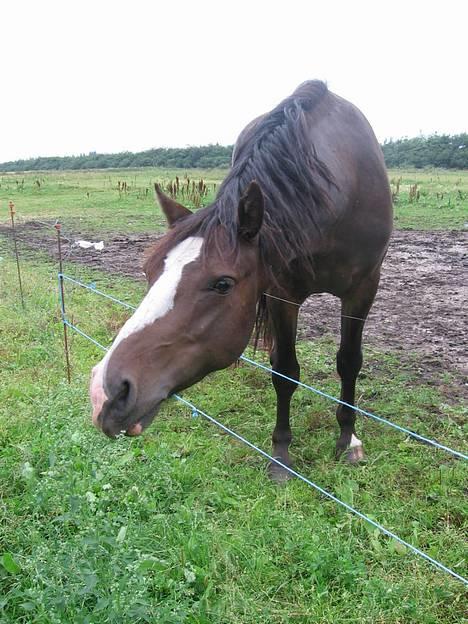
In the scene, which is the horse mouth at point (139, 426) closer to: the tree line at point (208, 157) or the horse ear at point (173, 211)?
the horse ear at point (173, 211)

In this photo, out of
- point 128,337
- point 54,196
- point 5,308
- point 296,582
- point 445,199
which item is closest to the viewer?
point 128,337

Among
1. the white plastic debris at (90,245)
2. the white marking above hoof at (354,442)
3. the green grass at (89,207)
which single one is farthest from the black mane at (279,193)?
the green grass at (89,207)

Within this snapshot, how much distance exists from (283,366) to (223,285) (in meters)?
1.45

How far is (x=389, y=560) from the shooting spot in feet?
8.00

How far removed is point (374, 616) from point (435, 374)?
2.83m

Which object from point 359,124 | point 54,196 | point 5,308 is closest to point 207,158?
point 54,196

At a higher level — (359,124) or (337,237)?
(359,124)

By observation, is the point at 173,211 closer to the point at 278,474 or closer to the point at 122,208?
the point at 278,474

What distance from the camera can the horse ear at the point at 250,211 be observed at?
2.16m

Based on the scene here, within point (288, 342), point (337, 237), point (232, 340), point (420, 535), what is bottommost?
point (420, 535)

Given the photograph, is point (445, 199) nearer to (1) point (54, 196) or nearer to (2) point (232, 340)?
(1) point (54, 196)

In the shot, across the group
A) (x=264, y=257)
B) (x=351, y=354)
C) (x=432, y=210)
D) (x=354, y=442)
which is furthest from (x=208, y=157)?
(x=264, y=257)

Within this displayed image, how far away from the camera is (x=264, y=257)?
242 centimetres

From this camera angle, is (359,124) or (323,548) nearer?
(323,548)
